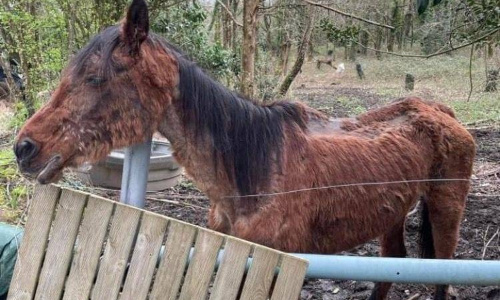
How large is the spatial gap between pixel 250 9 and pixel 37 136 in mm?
4719

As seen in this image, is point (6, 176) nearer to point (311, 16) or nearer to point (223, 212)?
point (223, 212)

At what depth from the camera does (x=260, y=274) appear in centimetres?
188

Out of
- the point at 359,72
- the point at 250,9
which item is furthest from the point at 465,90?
the point at 250,9

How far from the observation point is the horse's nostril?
2256 millimetres

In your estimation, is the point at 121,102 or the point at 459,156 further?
the point at 459,156

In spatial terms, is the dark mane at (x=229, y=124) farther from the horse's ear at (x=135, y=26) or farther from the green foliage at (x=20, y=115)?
the green foliage at (x=20, y=115)

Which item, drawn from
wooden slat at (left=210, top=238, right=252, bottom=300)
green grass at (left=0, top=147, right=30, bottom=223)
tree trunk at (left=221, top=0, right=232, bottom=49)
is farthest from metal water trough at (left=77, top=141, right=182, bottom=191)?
tree trunk at (left=221, top=0, right=232, bottom=49)

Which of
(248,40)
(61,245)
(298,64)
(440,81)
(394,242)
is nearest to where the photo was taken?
(61,245)

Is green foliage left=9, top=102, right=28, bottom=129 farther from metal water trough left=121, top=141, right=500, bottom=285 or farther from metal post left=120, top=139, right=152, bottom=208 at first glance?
metal water trough left=121, top=141, right=500, bottom=285

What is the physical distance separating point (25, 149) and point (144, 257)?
Answer: 72 centimetres

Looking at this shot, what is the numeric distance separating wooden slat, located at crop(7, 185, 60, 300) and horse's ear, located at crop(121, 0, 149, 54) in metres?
0.73

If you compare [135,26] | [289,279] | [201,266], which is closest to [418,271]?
[289,279]

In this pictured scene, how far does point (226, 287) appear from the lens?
193 centimetres

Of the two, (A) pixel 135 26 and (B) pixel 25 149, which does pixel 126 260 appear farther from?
(A) pixel 135 26
